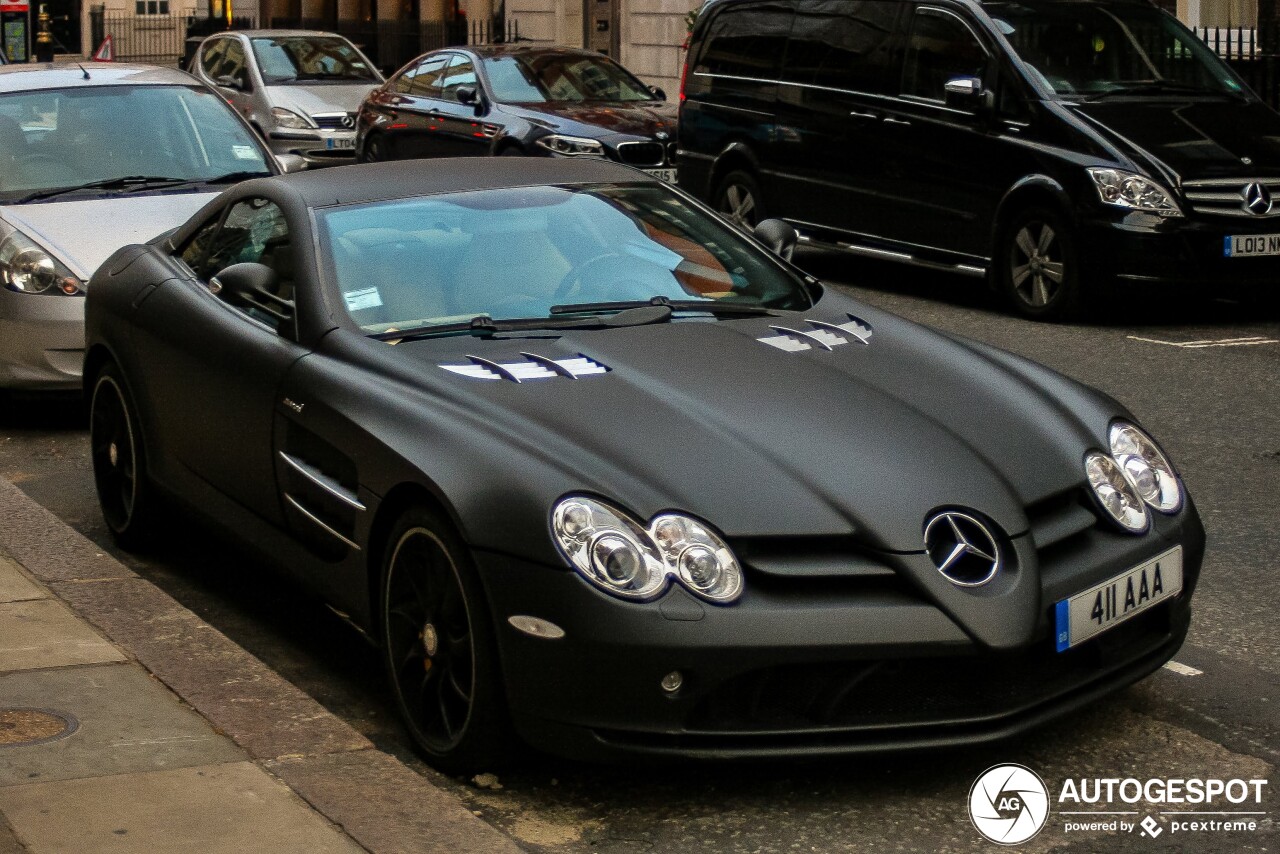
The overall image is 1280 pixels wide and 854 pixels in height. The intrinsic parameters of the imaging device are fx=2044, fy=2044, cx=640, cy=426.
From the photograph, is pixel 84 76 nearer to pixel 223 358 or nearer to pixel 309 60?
pixel 223 358

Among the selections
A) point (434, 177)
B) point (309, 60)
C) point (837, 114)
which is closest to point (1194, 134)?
point (837, 114)

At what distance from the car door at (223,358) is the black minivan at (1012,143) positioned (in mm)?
6246

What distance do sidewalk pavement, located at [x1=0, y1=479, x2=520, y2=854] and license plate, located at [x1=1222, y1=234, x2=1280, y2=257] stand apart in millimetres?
7252

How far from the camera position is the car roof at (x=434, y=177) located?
20.0ft

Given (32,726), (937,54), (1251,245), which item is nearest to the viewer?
(32,726)

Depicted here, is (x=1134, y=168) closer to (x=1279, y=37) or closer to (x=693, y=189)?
(x=693, y=189)

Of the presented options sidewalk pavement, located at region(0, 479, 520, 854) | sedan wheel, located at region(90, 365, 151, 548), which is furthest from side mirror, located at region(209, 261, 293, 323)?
sedan wheel, located at region(90, 365, 151, 548)

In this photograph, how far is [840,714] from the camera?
436 centimetres

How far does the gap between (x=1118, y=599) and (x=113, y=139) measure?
22.8ft

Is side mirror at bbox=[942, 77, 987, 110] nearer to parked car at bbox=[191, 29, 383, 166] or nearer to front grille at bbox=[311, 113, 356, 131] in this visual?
parked car at bbox=[191, 29, 383, 166]

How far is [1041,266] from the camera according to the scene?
11.9 m

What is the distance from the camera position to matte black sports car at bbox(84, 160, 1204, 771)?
4.30m

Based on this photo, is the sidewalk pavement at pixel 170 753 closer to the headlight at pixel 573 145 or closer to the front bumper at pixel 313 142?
the headlight at pixel 573 145

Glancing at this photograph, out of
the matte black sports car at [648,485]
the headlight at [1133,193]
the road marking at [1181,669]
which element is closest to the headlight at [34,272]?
the matte black sports car at [648,485]
